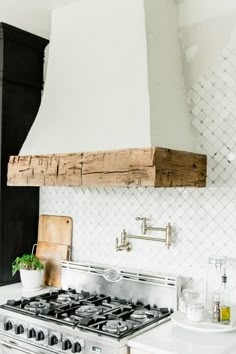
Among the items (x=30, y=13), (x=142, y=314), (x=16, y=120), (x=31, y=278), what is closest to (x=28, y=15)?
(x=30, y=13)

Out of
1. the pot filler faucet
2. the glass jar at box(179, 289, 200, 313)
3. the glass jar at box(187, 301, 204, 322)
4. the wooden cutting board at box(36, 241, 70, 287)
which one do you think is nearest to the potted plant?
the wooden cutting board at box(36, 241, 70, 287)

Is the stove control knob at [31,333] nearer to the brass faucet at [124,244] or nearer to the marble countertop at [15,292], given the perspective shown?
the marble countertop at [15,292]

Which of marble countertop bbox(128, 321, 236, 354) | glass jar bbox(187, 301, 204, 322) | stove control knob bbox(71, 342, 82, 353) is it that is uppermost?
glass jar bbox(187, 301, 204, 322)

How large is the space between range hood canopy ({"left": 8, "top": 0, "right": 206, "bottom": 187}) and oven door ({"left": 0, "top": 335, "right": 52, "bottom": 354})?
0.86 m

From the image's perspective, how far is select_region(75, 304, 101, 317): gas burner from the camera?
2.38 meters

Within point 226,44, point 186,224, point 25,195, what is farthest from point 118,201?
point 226,44

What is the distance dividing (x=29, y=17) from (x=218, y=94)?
130 centimetres

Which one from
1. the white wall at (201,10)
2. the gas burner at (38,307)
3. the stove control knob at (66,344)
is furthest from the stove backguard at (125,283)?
the white wall at (201,10)

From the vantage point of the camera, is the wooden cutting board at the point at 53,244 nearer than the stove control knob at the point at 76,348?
No

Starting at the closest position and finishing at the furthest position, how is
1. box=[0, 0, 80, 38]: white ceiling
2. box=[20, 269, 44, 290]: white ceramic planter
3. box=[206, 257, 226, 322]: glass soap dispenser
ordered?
box=[206, 257, 226, 322]: glass soap dispenser
box=[0, 0, 80, 38]: white ceiling
box=[20, 269, 44, 290]: white ceramic planter

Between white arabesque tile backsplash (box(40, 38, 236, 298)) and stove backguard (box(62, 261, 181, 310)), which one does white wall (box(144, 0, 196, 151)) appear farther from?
stove backguard (box(62, 261, 181, 310))

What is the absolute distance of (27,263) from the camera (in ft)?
9.57

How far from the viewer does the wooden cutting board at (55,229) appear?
3.06 m

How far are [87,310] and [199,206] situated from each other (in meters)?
0.84
